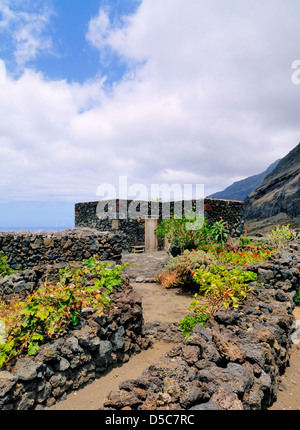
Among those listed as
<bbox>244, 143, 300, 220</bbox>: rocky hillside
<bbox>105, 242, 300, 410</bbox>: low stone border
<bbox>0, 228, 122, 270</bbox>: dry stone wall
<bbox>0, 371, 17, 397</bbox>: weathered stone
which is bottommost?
<bbox>0, 371, 17, 397</bbox>: weathered stone

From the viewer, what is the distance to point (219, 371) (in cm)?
250

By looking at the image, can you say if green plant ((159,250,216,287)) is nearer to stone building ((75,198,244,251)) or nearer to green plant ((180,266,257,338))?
green plant ((180,266,257,338))

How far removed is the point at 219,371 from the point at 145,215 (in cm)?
1551

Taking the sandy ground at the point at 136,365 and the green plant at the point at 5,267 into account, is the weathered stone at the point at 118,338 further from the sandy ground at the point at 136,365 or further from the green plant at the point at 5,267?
the green plant at the point at 5,267

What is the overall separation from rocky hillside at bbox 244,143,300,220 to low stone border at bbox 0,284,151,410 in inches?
996

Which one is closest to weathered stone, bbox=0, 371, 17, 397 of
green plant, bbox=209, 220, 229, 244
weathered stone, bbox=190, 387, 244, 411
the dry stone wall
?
weathered stone, bbox=190, 387, 244, 411

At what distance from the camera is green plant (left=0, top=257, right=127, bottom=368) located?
10.4 ft

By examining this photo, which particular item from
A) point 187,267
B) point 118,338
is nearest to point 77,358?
point 118,338

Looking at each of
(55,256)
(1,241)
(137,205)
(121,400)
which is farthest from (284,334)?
(137,205)

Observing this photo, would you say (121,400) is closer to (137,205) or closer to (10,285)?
(10,285)

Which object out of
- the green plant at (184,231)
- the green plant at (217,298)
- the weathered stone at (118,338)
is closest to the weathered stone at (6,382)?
the weathered stone at (118,338)

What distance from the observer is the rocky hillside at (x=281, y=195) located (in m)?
27.5

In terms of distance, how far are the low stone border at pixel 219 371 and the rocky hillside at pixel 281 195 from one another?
25159 mm

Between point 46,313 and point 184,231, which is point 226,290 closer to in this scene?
point 46,313
